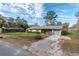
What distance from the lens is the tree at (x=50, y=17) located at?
1.72m

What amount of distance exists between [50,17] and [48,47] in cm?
23

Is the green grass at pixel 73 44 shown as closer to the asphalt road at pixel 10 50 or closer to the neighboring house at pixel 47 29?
the neighboring house at pixel 47 29

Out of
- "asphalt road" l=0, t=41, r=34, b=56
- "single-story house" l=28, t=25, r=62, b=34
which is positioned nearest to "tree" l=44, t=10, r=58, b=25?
"single-story house" l=28, t=25, r=62, b=34

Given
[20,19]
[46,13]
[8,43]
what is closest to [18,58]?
[8,43]

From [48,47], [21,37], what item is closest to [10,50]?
[21,37]

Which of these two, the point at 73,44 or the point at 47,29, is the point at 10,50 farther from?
the point at 73,44

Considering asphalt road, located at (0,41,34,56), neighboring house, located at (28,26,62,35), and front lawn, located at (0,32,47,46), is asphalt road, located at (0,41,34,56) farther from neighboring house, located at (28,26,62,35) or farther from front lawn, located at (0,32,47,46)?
neighboring house, located at (28,26,62,35)

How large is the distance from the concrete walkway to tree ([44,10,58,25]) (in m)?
0.11

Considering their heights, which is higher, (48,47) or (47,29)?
(47,29)

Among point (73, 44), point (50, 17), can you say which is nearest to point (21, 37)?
point (50, 17)

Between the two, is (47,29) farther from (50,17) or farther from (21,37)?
(21,37)

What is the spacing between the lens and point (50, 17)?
1.74m

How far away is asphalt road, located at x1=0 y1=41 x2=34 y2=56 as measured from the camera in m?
1.72

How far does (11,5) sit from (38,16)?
0.74 feet
